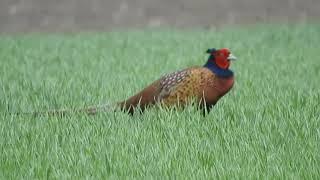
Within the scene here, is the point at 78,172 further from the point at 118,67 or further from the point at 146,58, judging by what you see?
the point at 146,58

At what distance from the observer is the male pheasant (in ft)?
18.5

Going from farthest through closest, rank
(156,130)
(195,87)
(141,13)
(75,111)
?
(141,13), (75,111), (195,87), (156,130)

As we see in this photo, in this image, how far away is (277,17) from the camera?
19703mm

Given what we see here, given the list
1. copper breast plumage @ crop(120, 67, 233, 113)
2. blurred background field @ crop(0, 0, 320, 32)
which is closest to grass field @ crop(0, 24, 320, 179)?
copper breast plumage @ crop(120, 67, 233, 113)

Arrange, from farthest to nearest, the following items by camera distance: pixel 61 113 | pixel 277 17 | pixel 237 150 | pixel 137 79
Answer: pixel 277 17, pixel 137 79, pixel 61 113, pixel 237 150

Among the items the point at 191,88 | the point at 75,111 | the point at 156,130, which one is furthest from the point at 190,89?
the point at 75,111

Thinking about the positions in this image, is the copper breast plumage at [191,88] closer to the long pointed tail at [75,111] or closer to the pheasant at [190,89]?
the pheasant at [190,89]

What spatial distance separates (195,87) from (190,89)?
40mm

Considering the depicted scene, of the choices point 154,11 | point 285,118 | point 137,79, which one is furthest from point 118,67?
point 154,11

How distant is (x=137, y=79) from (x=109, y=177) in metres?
4.09

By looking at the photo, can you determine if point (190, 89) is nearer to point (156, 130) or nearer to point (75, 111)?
point (156, 130)

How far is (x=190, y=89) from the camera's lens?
222 inches

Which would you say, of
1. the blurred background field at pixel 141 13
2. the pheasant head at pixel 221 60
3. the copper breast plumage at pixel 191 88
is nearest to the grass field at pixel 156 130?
the copper breast plumage at pixel 191 88

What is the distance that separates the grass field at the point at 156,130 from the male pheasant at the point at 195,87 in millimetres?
118
